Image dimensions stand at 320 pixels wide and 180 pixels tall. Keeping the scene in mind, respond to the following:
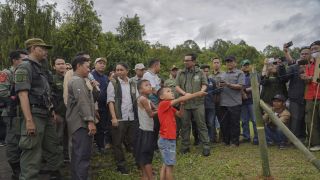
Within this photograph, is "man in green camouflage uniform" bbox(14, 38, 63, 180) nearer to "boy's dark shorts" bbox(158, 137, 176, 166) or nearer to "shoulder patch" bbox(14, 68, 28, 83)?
"shoulder patch" bbox(14, 68, 28, 83)

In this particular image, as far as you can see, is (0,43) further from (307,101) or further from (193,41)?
(193,41)

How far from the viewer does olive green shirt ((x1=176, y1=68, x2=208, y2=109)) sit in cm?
797

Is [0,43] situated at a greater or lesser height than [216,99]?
greater

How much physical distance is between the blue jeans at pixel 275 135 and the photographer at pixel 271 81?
2.30 feet

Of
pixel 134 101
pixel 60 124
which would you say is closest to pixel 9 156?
pixel 60 124

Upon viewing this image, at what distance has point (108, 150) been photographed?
8477 mm

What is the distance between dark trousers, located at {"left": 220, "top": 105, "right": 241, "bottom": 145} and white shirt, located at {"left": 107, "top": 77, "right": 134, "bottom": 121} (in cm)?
299

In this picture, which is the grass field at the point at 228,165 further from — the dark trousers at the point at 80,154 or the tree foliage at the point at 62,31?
the tree foliage at the point at 62,31

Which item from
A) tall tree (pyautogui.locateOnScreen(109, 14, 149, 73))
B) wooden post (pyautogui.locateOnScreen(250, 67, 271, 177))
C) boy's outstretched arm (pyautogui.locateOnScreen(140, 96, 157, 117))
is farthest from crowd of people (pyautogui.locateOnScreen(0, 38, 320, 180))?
tall tree (pyautogui.locateOnScreen(109, 14, 149, 73))

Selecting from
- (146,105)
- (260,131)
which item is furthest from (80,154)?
(260,131)

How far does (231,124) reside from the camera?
866 cm

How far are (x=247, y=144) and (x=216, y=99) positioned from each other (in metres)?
1.34

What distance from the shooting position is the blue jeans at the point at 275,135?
327 inches

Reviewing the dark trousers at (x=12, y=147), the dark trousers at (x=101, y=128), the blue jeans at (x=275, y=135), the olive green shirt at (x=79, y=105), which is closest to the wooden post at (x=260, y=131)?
the olive green shirt at (x=79, y=105)
